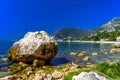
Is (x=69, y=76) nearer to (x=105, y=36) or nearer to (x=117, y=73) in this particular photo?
(x=117, y=73)

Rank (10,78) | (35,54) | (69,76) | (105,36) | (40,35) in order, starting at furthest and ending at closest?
(105,36), (40,35), (35,54), (10,78), (69,76)

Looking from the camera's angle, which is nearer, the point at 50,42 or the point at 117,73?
the point at 117,73

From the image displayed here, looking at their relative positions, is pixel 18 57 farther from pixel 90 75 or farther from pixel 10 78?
pixel 90 75

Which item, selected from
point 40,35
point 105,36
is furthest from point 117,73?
point 105,36

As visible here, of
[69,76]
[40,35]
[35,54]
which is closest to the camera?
[69,76]

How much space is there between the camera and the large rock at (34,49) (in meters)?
37.9

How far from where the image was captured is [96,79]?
35.8 ft

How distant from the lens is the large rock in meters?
37.9

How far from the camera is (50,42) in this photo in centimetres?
3950

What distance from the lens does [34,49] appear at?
125 ft

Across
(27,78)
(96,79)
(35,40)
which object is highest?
(35,40)

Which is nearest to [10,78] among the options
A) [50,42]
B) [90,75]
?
[90,75]

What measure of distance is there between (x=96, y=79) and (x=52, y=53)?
28790 mm

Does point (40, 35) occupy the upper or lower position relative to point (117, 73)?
upper
